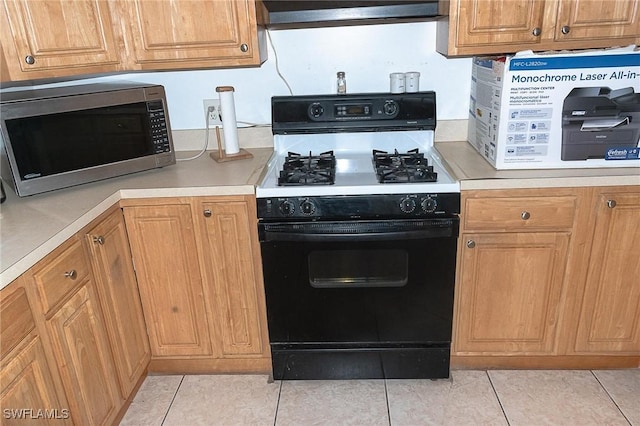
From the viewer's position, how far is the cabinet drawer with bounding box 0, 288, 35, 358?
1.19m

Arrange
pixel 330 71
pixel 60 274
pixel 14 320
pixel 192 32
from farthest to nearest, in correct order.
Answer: pixel 330 71, pixel 192 32, pixel 60 274, pixel 14 320

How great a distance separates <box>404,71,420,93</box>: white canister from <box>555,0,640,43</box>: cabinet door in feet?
1.86

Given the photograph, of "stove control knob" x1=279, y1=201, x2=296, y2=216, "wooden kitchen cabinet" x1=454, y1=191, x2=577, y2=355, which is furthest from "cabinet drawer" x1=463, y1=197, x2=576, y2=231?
"stove control knob" x1=279, y1=201, x2=296, y2=216

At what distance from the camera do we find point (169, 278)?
1913mm

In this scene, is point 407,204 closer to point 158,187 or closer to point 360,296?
point 360,296

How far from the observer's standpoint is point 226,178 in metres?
1.86

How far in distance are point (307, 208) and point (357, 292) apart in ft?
1.28

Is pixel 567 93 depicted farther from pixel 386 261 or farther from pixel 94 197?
pixel 94 197

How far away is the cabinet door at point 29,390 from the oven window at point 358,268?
91cm

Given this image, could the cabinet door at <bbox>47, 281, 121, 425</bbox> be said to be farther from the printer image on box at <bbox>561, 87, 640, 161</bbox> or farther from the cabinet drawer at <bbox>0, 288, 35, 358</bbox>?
the printer image on box at <bbox>561, 87, 640, 161</bbox>

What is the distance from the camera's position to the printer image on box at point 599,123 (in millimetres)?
1730

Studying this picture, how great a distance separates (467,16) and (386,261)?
0.95 metres

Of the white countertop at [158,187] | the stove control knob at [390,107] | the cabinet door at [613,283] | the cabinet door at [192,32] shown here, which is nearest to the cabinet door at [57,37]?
the cabinet door at [192,32]

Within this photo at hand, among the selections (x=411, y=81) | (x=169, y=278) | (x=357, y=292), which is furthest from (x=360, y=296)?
(x=411, y=81)
